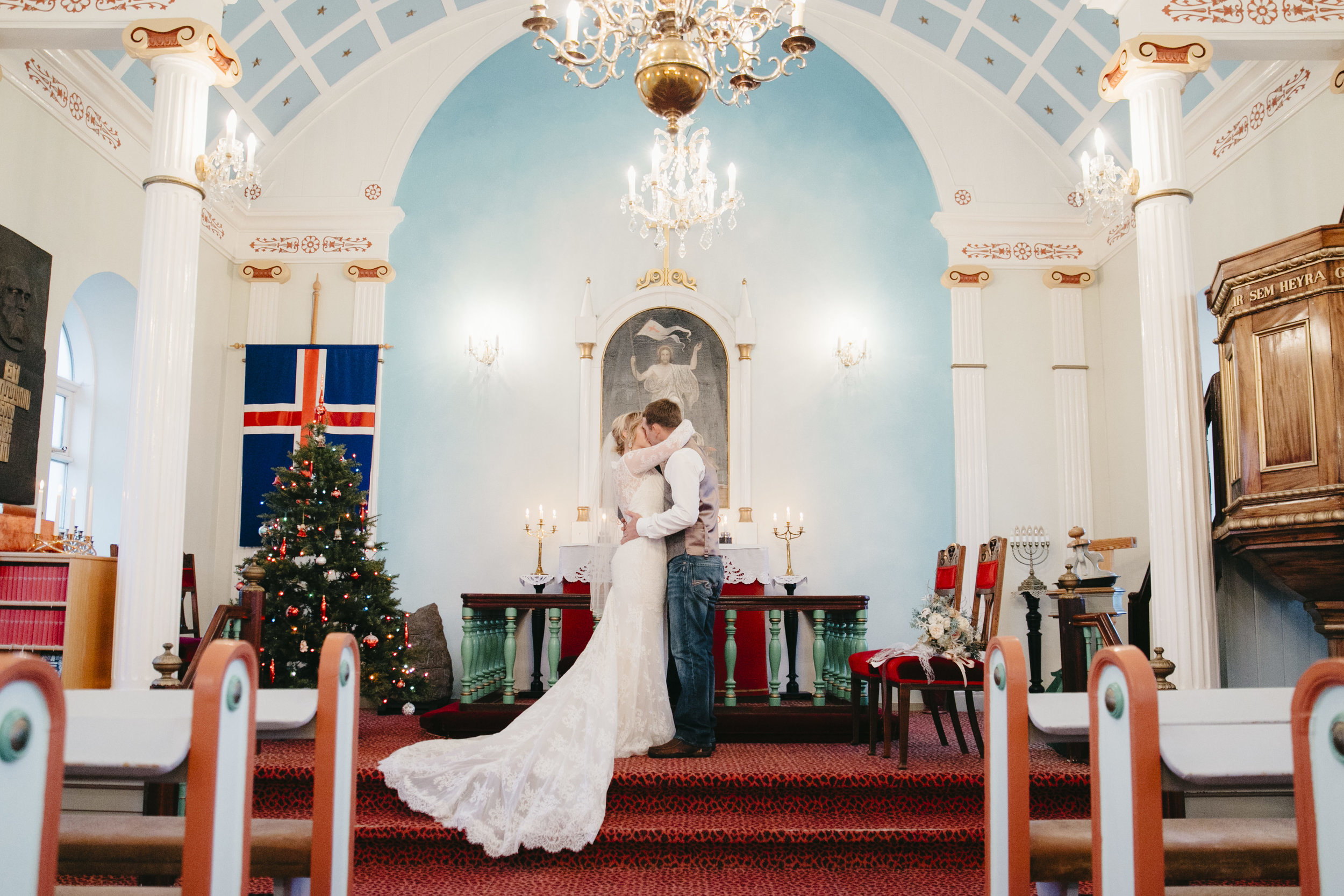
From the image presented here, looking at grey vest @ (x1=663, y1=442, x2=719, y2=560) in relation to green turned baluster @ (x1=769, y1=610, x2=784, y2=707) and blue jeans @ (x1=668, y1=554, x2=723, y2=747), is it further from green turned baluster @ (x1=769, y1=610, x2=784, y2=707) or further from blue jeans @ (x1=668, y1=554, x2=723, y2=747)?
green turned baluster @ (x1=769, y1=610, x2=784, y2=707)

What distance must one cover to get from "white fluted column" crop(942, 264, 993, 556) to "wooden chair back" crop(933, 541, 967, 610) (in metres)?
2.53

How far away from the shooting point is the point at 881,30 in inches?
363

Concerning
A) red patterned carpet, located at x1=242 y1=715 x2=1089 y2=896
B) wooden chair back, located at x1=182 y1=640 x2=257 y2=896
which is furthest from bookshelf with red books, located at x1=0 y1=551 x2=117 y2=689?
wooden chair back, located at x1=182 y1=640 x2=257 y2=896

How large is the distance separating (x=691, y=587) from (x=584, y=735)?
0.91m

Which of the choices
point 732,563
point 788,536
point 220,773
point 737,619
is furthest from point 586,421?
point 220,773

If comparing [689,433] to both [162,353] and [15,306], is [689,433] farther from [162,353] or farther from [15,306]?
[15,306]

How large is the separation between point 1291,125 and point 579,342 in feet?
18.3

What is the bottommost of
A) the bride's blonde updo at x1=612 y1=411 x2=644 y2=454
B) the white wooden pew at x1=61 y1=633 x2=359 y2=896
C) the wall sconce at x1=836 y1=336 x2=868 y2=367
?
the white wooden pew at x1=61 y1=633 x2=359 y2=896

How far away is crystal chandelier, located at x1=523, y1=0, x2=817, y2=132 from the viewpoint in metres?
4.02

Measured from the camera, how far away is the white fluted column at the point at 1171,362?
5152 millimetres

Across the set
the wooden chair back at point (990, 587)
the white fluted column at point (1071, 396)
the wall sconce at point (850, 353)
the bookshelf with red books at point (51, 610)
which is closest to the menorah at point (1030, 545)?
the white fluted column at point (1071, 396)

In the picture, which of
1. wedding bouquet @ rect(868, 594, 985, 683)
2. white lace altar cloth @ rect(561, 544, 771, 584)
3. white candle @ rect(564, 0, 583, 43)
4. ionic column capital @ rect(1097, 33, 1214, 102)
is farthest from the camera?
white lace altar cloth @ rect(561, 544, 771, 584)

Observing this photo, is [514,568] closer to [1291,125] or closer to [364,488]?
[364,488]

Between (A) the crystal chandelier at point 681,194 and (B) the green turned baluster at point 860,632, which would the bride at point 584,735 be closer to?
(B) the green turned baluster at point 860,632
